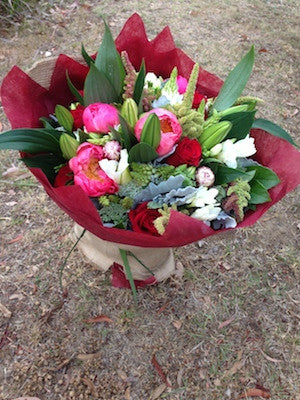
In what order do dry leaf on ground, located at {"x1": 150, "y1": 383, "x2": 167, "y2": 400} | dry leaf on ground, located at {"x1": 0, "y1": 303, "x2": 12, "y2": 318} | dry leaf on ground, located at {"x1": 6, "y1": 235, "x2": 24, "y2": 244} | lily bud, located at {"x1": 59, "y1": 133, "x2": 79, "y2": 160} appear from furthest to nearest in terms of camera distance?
dry leaf on ground, located at {"x1": 6, "y1": 235, "x2": 24, "y2": 244} → dry leaf on ground, located at {"x1": 0, "y1": 303, "x2": 12, "y2": 318} → dry leaf on ground, located at {"x1": 150, "y1": 383, "x2": 167, "y2": 400} → lily bud, located at {"x1": 59, "y1": 133, "x2": 79, "y2": 160}

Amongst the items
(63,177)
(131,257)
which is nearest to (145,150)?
(63,177)

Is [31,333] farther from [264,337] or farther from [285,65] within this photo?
[285,65]

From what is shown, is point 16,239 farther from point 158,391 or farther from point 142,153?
point 142,153

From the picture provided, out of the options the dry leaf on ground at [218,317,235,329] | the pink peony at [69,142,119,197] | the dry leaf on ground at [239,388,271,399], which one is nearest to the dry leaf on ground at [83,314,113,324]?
the dry leaf on ground at [218,317,235,329]

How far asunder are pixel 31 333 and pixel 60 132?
932 millimetres

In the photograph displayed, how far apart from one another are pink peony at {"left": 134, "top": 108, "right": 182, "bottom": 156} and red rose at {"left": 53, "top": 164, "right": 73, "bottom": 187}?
0.69ft

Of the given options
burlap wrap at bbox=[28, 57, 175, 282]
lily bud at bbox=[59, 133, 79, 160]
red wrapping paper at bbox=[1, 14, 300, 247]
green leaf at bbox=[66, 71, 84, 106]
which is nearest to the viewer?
red wrapping paper at bbox=[1, 14, 300, 247]

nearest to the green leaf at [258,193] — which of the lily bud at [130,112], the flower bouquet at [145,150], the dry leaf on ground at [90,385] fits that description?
the flower bouquet at [145,150]

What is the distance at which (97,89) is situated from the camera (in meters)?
1.08

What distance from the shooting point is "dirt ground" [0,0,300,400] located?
1.58m

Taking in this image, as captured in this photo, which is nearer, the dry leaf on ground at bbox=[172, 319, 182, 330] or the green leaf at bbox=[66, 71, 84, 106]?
the green leaf at bbox=[66, 71, 84, 106]

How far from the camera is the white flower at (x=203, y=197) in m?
1.00

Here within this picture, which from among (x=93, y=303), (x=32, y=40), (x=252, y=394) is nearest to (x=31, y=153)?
(x=93, y=303)

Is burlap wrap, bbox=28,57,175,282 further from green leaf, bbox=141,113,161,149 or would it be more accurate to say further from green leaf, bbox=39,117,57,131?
green leaf, bbox=141,113,161,149
